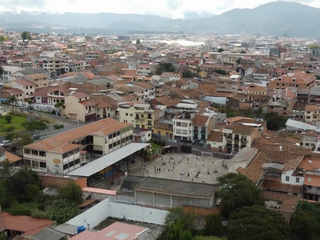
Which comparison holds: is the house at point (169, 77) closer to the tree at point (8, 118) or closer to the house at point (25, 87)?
the house at point (25, 87)

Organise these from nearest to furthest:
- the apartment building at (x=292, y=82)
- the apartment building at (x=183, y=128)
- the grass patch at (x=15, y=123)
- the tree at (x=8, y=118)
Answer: the apartment building at (x=183, y=128), the grass patch at (x=15, y=123), the tree at (x=8, y=118), the apartment building at (x=292, y=82)

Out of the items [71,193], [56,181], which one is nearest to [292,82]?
[56,181]

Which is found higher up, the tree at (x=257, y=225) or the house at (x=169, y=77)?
the house at (x=169, y=77)

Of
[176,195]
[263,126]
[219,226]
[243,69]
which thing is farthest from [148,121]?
[243,69]

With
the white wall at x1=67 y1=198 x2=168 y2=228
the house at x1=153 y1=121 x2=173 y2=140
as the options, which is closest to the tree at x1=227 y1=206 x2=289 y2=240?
the white wall at x1=67 y1=198 x2=168 y2=228

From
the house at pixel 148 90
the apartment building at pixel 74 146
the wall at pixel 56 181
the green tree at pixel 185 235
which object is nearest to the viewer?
the green tree at pixel 185 235

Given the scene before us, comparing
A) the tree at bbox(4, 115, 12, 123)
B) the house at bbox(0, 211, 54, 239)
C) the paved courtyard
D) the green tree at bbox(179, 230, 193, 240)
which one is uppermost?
the tree at bbox(4, 115, 12, 123)

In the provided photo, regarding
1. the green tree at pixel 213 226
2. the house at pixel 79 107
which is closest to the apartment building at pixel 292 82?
the house at pixel 79 107

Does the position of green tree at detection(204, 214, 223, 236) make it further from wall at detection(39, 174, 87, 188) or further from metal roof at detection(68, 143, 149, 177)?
metal roof at detection(68, 143, 149, 177)
